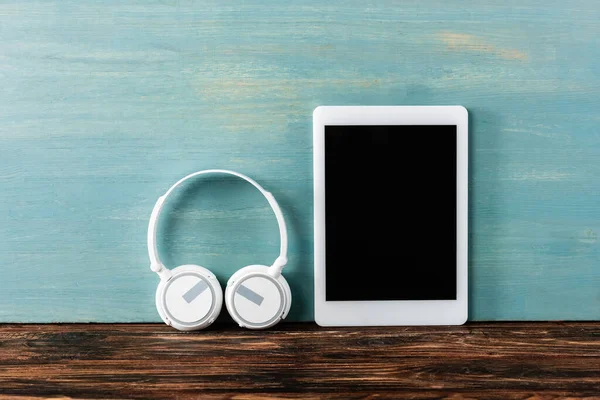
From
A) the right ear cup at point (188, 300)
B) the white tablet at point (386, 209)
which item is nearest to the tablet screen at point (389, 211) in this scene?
the white tablet at point (386, 209)

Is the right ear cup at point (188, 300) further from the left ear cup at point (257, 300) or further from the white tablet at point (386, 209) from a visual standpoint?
the white tablet at point (386, 209)

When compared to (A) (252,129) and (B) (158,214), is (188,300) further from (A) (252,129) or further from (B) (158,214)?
(A) (252,129)

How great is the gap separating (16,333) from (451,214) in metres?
0.73

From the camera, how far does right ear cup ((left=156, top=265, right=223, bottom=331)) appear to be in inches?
36.3

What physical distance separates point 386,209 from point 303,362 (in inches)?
11.5

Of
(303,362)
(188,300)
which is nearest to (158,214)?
(188,300)

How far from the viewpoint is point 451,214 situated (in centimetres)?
95

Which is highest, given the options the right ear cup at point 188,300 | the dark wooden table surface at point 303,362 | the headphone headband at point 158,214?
the headphone headband at point 158,214

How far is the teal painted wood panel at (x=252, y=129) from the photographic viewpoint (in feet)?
3.12

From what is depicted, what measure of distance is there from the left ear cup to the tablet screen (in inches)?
3.4

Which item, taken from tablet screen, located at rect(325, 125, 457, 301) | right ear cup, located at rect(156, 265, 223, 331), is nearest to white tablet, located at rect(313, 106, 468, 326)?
tablet screen, located at rect(325, 125, 457, 301)

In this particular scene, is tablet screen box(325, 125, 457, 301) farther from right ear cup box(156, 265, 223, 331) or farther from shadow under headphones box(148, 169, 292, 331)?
right ear cup box(156, 265, 223, 331)

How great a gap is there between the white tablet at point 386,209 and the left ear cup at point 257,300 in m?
0.07

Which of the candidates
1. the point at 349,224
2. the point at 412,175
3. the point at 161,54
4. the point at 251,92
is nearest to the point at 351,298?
the point at 349,224
